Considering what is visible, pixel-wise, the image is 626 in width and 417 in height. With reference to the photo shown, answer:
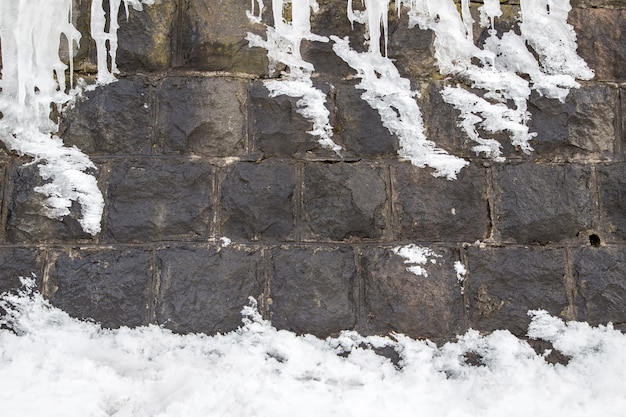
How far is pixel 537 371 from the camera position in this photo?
2438mm

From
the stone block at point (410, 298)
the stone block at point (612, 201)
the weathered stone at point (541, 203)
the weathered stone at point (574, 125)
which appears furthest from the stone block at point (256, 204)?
the stone block at point (612, 201)

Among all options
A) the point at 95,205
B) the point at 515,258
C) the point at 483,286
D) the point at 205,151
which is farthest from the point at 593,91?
the point at 95,205

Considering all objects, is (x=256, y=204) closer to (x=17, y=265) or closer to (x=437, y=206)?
(x=437, y=206)

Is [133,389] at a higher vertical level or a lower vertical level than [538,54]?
lower

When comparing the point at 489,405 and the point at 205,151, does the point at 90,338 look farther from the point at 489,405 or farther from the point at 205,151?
the point at 489,405

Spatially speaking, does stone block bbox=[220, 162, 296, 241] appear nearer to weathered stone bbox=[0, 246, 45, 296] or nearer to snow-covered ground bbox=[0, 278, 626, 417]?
snow-covered ground bbox=[0, 278, 626, 417]

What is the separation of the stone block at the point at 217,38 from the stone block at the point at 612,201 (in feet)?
4.86

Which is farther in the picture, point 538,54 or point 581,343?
point 538,54

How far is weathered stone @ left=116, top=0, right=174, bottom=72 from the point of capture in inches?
102

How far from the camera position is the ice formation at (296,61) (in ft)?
8.57

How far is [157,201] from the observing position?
252 centimetres

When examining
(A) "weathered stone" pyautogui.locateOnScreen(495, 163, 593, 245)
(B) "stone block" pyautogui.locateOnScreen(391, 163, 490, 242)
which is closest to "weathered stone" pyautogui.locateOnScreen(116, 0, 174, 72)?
(B) "stone block" pyautogui.locateOnScreen(391, 163, 490, 242)

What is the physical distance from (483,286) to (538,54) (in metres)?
1.03

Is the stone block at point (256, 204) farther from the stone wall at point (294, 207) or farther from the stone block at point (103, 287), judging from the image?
the stone block at point (103, 287)
